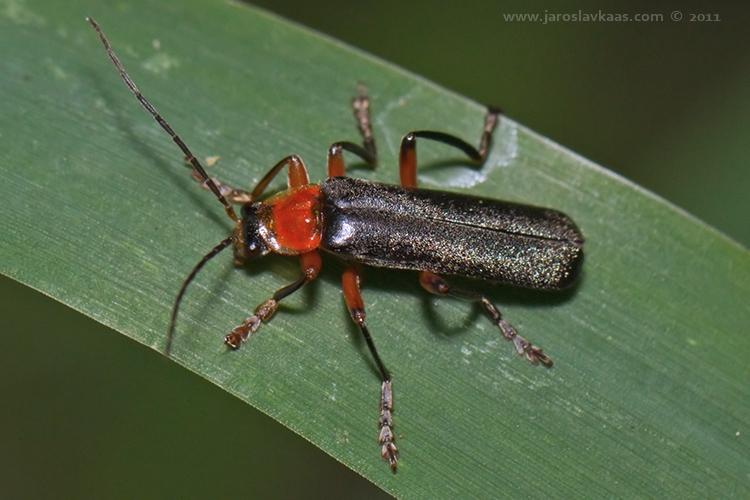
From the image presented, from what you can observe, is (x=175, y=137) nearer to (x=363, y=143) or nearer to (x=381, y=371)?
(x=363, y=143)

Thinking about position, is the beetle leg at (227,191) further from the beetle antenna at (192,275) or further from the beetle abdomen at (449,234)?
the beetle abdomen at (449,234)

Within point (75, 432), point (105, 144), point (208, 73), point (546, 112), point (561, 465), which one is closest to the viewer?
point (561, 465)

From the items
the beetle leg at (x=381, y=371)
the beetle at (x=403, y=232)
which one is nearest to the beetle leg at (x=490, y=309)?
the beetle at (x=403, y=232)

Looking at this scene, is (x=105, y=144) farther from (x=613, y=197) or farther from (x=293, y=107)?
(x=613, y=197)

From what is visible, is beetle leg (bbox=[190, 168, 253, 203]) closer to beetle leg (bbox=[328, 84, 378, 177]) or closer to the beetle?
the beetle

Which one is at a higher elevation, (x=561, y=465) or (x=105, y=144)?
(x=105, y=144)

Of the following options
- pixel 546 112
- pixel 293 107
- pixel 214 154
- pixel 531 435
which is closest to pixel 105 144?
pixel 214 154

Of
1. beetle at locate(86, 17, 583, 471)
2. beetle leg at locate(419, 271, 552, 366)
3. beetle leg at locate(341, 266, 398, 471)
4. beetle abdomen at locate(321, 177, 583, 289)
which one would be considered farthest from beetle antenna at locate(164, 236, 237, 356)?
beetle leg at locate(419, 271, 552, 366)
